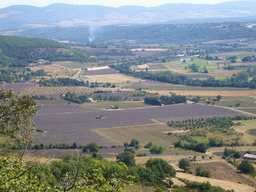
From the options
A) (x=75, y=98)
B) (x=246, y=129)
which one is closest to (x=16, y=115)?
(x=246, y=129)

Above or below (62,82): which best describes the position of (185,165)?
below

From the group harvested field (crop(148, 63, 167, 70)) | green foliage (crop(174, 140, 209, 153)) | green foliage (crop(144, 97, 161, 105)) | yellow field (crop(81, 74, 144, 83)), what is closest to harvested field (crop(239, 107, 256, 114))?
green foliage (crop(144, 97, 161, 105))

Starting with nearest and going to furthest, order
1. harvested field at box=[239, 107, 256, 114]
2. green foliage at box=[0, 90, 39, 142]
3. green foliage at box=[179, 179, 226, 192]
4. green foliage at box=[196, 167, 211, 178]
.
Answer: green foliage at box=[0, 90, 39, 142]
green foliage at box=[179, 179, 226, 192]
green foliage at box=[196, 167, 211, 178]
harvested field at box=[239, 107, 256, 114]

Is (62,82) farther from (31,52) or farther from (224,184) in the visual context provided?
(224,184)

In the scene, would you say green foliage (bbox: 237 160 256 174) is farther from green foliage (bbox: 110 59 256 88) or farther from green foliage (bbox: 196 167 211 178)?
green foliage (bbox: 110 59 256 88)

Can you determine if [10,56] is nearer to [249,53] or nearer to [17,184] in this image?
[249,53]

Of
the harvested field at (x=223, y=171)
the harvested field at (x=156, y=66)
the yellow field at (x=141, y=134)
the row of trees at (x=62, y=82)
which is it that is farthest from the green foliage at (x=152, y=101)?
the harvested field at (x=156, y=66)
